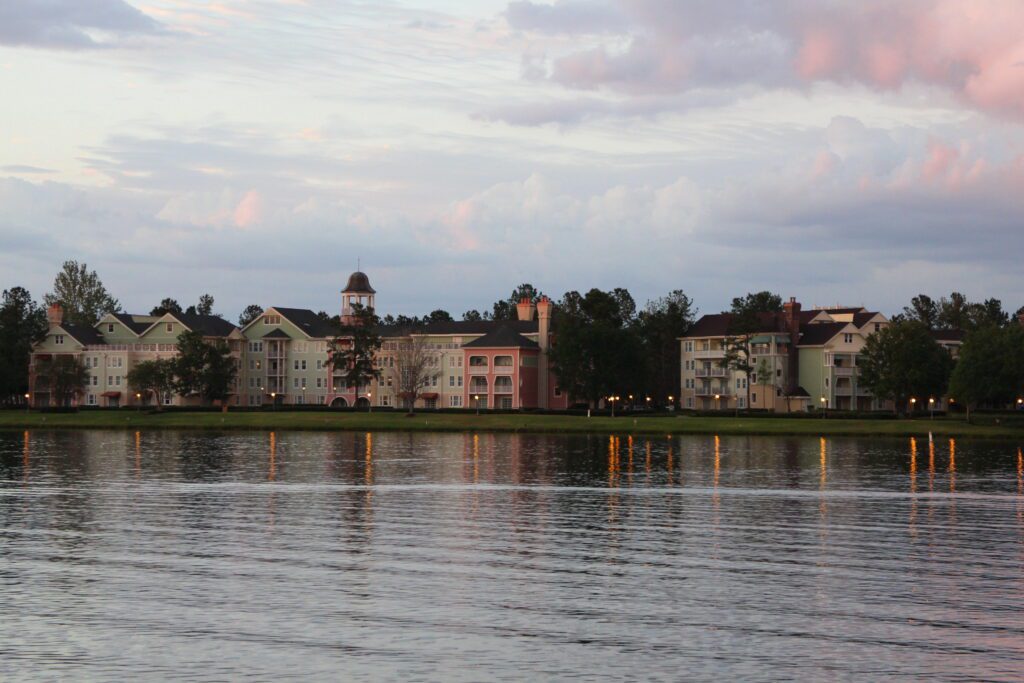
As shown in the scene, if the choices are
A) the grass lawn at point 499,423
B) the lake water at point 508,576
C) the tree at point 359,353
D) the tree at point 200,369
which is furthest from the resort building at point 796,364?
the lake water at point 508,576

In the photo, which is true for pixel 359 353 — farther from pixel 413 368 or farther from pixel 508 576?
pixel 508 576

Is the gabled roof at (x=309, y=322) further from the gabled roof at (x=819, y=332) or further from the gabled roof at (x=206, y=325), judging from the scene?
the gabled roof at (x=819, y=332)

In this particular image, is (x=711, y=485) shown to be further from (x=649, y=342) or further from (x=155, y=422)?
(x=649, y=342)

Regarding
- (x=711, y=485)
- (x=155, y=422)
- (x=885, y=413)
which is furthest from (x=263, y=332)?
(x=711, y=485)

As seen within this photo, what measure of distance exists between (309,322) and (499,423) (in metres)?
64.3

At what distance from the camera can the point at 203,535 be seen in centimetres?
4278

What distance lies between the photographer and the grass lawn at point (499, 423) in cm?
11894

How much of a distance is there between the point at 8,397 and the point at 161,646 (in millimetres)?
166297

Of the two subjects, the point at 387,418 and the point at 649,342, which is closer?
the point at 387,418

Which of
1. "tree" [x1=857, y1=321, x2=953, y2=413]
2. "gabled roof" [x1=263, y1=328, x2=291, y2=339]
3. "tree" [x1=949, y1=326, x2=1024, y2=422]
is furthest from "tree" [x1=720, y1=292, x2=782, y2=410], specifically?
"gabled roof" [x1=263, y1=328, x2=291, y2=339]

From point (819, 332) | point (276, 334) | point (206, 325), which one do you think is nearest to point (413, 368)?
point (276, 334)

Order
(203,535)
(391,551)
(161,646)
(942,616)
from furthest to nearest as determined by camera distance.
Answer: (203,535)
(391,551)
(942,616)
(161,646)

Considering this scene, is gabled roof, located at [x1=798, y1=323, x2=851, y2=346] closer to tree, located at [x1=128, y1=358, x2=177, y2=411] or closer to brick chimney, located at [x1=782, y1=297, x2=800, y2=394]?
brick chimney, located at [x1=782, y1=297, x2=800, y2=394]

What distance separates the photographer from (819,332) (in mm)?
165375
